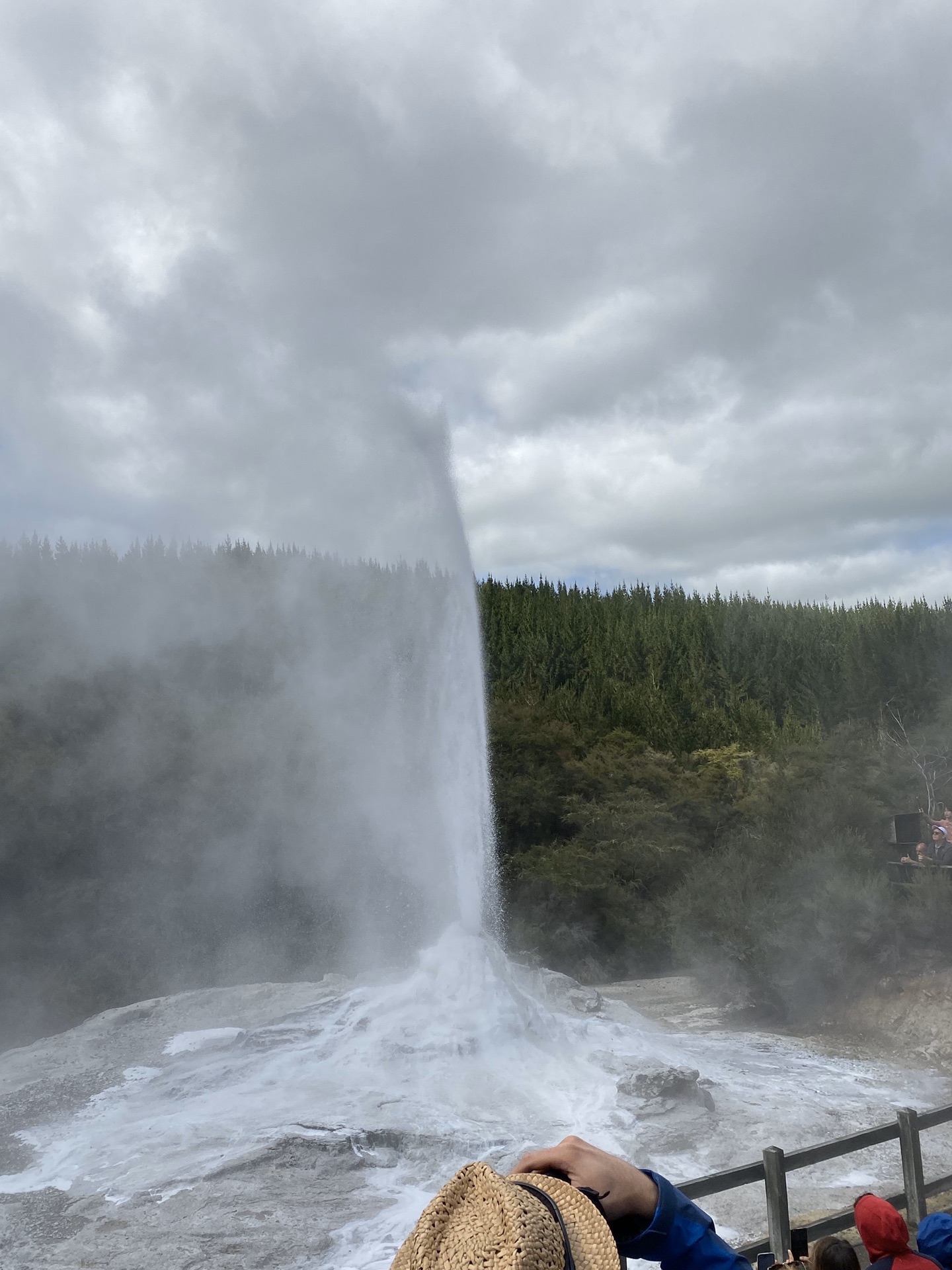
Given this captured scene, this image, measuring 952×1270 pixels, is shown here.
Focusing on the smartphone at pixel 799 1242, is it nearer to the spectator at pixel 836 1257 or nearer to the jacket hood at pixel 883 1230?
the spectator at pixel 836 1257

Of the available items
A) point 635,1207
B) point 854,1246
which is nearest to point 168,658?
point 854,1246

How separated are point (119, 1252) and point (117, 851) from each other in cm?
1309

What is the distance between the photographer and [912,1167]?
13.3 feet

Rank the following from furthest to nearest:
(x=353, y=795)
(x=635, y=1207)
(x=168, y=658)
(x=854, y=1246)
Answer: (x=168, y=658) → (x=353, y=795) → (x=854, y=1246) → (x=635, y=1207)

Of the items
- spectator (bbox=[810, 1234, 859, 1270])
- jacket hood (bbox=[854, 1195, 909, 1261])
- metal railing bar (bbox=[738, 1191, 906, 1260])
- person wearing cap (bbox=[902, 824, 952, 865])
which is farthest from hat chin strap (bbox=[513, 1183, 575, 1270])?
person wearing cap (bbox=[902, 824, 952, 865])

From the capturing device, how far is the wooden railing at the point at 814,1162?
3506 mm

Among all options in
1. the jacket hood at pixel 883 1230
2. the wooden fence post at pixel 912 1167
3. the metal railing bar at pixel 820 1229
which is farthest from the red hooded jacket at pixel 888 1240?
the wooden fence post at pixel 912 1167

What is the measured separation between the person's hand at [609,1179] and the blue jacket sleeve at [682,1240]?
14mm

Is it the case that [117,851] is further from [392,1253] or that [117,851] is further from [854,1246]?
[854,1246]

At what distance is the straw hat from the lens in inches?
34.9

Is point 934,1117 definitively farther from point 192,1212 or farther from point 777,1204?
point 192,1212

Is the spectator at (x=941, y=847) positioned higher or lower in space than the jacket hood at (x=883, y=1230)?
lower

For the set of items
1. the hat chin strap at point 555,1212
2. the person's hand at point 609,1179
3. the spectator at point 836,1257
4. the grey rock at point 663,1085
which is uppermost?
the hat chin strap at point 555,1212

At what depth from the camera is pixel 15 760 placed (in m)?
16.9
